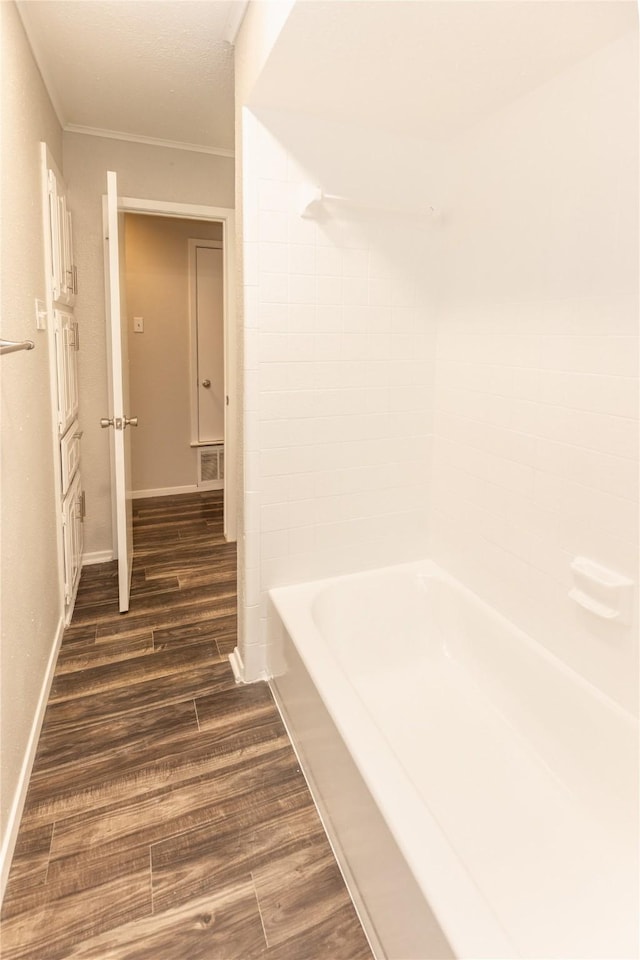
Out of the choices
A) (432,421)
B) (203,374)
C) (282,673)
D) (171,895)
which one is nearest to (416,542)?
(432,421)

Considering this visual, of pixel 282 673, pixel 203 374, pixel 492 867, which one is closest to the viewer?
pixel 492 867

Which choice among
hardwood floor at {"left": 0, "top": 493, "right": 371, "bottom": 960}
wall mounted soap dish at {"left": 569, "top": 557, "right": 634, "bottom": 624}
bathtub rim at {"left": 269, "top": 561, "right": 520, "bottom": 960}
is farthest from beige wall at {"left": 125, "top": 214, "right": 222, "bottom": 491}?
wall mounted soap dish at {"left": 569, "top": 557, "right": 634, "bottom": 624}

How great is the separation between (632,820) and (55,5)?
298cm

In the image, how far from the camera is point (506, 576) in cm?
192

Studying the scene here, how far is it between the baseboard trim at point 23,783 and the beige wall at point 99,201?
118 centimetres

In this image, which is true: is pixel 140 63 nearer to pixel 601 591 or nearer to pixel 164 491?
pixel 601 591

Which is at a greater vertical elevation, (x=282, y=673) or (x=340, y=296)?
(x=340, y=296)

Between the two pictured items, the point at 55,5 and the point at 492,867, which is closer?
the point at 492,867

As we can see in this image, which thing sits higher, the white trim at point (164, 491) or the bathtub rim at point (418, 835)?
the white trim at point (164, 491)

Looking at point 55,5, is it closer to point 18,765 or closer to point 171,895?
point 18,765

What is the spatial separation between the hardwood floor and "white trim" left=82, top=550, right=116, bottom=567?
2.63ft

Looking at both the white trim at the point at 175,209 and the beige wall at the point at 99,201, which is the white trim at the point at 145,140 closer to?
the beige wall at the point at 99,201

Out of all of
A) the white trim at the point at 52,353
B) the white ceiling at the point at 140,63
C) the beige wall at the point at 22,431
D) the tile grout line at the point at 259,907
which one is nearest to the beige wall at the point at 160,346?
the white ceiling at the point at 140,63

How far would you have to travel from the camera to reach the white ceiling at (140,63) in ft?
5.96
